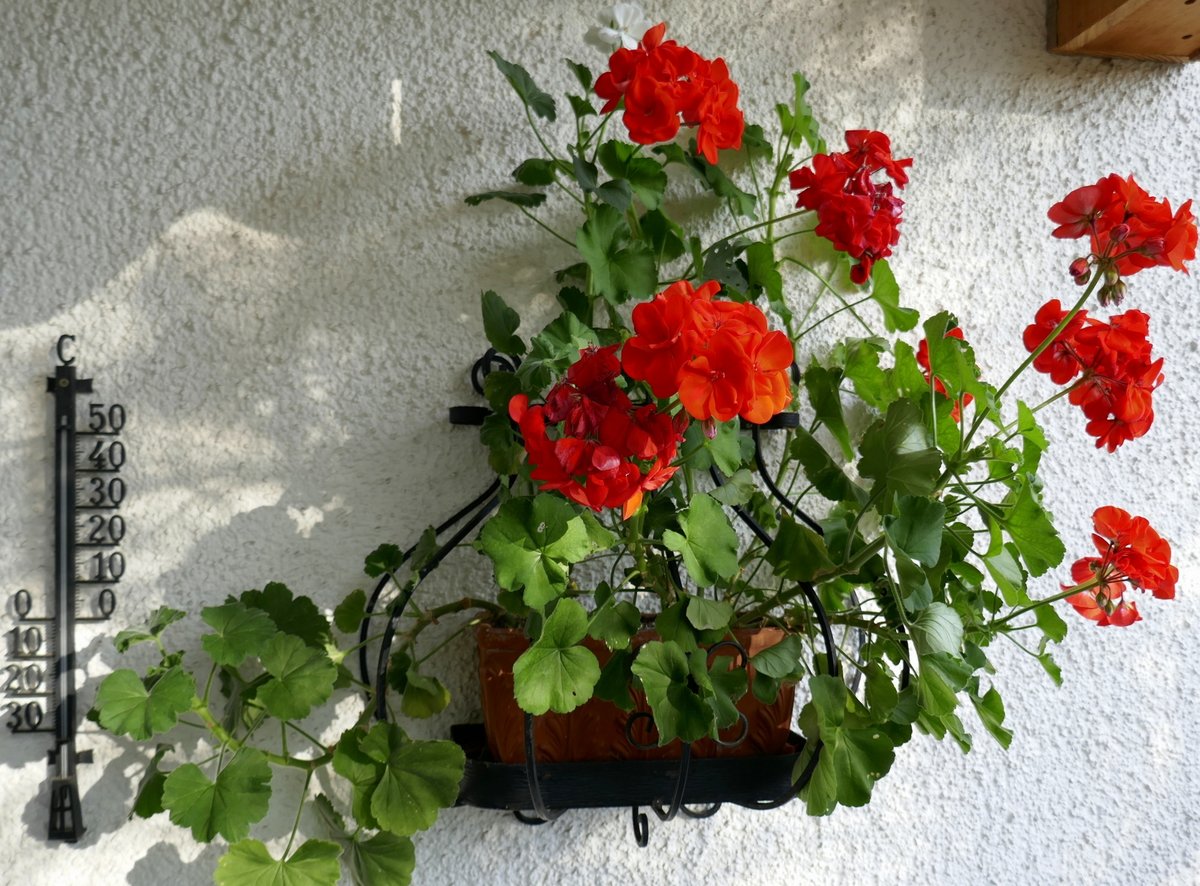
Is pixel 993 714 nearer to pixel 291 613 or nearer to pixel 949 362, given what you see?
pixel 949 362

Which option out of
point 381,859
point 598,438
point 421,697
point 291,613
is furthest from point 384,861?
point 598,438

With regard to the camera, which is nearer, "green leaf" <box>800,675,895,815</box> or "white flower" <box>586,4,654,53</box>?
"green leaf" <box>800,675,895,815</box>

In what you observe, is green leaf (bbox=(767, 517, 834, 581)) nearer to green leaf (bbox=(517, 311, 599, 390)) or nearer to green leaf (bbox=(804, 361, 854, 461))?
green leaf (bbox=(804, 361, 854, 461))

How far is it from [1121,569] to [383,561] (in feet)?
2.52

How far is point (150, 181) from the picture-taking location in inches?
43.4

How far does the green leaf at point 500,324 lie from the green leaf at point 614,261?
0.34ft

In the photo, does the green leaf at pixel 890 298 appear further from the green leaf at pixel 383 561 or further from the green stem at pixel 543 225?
the green leaf at pixel 383 561

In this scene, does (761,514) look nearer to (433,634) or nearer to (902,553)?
(902,553)

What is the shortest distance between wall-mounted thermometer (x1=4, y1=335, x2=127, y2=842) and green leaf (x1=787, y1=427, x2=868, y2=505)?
0.75m

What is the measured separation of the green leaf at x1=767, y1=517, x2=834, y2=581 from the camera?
939 mm

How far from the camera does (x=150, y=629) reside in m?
1.00

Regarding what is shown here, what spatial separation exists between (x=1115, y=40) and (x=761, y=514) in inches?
30.7

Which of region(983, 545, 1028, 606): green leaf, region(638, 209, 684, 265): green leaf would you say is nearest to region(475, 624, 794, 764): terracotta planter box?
region(983, 545, 1028, 606): green leaf

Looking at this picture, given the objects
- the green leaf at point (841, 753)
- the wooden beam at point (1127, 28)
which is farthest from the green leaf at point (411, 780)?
the wooden beam at point (1127, 28)
